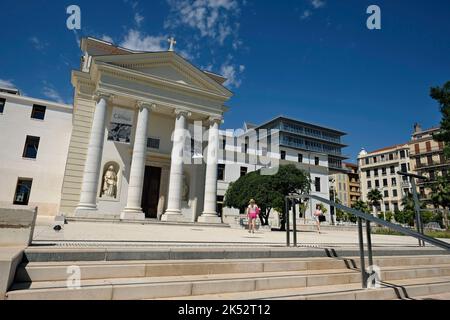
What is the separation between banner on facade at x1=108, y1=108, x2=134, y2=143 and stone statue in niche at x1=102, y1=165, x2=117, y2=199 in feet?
7.43

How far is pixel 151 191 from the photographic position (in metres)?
20.4

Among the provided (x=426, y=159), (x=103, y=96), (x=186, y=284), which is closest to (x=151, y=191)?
(x=103, y=96)

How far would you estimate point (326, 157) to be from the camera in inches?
2132

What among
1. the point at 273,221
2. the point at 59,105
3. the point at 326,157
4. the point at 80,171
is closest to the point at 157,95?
the point at 80,171

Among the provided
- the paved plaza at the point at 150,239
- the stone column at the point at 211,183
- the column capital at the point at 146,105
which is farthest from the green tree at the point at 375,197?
the column capital at the point at 146,105

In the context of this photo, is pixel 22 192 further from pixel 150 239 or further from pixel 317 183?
pixel 317 183

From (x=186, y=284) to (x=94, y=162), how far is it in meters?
15.5

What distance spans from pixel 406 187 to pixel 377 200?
6852 millimetres

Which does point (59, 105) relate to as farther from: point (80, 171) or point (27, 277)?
point (27, 277)

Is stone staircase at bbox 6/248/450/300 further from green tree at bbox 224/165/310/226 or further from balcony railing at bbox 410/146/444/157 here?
balcony railing at bbox 410/146/444/157

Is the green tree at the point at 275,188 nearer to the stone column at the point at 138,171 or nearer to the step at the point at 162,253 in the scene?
the stone column at the point at 138,171

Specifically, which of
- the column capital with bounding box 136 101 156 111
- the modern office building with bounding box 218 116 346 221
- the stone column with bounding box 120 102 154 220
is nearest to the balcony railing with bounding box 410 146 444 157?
the modern office building with bounding box 218 116 346 221

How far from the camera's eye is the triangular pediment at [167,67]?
1850cm

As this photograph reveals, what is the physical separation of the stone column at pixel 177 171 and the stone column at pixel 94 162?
4.62 meters
